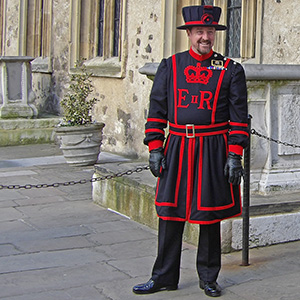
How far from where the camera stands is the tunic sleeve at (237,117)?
4.45 metres

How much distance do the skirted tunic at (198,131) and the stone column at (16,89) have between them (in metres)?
8.69

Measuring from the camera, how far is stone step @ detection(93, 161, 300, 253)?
18.3 feet

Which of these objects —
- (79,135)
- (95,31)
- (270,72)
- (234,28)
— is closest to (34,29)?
(95,31)

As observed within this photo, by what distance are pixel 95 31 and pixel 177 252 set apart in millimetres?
9245

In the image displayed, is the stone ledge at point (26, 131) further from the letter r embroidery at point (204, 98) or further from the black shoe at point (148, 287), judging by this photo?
the letter r embroidery at point (204, 98)

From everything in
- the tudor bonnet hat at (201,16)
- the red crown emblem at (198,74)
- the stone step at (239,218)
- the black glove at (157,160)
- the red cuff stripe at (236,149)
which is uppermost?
the tudor bonnet hat at (201,16)

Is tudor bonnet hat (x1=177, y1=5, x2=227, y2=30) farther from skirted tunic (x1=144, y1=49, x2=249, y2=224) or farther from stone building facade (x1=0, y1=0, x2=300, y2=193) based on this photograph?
stone building facade (x1=0, y1=0, x2=300, y2=193)

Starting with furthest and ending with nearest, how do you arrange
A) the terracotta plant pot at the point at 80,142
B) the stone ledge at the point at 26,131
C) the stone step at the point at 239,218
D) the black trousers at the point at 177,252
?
the stone ledge at the point at 26,131
the terracotta plant pot at the point at 80,142
the stone step at the point at 239,218
the black trousers at the point at 177,252

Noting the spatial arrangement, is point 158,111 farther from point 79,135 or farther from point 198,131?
point 79,135

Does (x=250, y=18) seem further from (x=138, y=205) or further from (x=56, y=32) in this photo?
(x=56, y=32)

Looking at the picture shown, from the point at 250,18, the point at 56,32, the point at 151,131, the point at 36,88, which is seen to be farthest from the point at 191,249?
the point at 36,88

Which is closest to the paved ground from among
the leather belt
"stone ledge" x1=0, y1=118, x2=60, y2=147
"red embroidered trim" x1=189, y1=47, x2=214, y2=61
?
the leather belt

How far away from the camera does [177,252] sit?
181 inches

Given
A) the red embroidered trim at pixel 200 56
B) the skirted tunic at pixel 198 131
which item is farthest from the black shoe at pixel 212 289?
the red embroidered trim at pixel 200 56
